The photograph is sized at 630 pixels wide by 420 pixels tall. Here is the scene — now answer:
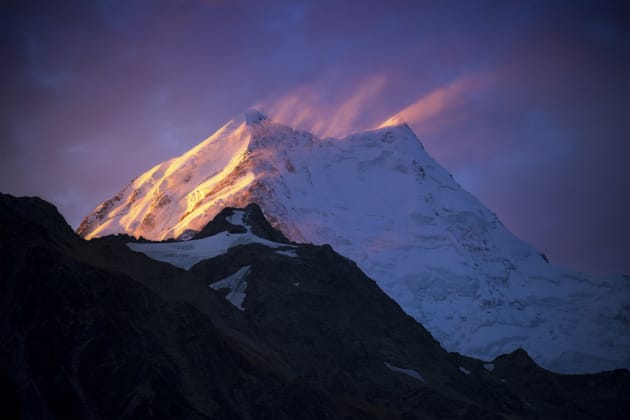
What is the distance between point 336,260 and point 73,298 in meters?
68.8

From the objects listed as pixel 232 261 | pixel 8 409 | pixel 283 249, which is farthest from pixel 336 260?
pixel 8 409

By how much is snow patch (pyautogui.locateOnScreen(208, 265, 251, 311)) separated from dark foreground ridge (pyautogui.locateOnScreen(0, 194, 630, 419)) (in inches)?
23.3

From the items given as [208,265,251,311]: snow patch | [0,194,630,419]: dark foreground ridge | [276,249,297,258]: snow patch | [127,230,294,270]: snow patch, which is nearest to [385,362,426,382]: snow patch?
[0,194,630,419]: dark foreground ridge

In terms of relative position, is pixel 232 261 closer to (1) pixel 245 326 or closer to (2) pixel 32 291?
(1) pixel 245 326

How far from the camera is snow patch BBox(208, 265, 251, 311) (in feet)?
456

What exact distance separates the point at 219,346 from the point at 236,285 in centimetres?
3843

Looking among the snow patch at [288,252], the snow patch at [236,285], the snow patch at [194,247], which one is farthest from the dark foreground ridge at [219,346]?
the snow patch at [194,247]

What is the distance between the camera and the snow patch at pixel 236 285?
138875mm

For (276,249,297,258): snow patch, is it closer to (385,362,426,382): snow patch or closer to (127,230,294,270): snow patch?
(127,230,294,270): snow patch

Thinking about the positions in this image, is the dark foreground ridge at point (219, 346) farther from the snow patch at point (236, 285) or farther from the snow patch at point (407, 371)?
the snow patch at point (236, 285)

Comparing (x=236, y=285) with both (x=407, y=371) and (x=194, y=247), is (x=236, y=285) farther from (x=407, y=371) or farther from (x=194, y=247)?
(x=407, y=371)

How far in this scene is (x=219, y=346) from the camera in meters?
104

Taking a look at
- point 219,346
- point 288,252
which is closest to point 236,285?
point 288,252

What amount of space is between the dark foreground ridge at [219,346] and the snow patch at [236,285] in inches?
23.3
